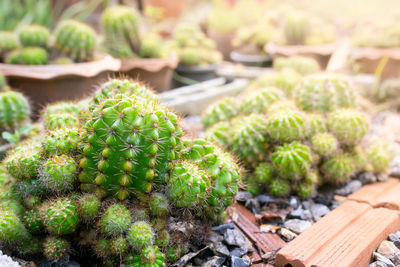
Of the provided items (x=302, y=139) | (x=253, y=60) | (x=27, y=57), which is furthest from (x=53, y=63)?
(x=253, y=60)

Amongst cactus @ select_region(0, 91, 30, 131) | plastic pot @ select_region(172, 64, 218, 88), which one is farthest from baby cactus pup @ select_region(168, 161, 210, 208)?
plastic pot @ select_region(172, 64, 218, 88)

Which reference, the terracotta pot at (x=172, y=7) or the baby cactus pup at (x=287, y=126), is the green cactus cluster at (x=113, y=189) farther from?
the terracotta pot at (x=172, y=7)

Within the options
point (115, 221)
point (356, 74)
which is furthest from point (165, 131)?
point (356, 74)

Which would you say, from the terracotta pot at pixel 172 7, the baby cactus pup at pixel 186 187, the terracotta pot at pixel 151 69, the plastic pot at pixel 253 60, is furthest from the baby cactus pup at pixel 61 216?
the terracotta pot at pixel 172 7

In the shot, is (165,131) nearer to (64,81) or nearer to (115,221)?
(115,221)

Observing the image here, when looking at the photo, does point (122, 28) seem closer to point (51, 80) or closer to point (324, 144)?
point (51, 80)

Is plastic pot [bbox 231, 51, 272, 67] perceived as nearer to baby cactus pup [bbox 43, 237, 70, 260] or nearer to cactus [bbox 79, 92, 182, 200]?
cactus [bbox 79, 92, 182, 200]
